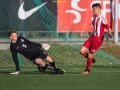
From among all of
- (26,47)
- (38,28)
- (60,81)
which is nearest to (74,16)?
(38,28)

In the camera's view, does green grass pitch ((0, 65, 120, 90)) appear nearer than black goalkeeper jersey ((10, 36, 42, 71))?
Yes

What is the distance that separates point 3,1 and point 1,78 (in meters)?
7.98

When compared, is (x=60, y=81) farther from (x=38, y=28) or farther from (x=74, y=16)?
(x=38, y=28)

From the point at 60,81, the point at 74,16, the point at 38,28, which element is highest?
the point at 74,16

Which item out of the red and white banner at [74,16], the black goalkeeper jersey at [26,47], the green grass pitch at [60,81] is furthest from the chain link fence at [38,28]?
the green grass pitch at [60,81]

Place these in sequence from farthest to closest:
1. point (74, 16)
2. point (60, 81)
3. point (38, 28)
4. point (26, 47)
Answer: point (38, 28) < point (74, 16) < point (26, 47) < point (60, 81)

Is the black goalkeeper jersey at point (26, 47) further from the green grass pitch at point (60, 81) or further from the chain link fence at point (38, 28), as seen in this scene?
the chain link fence at point (38, 28)

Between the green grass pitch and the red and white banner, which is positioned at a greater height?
the red and white banner

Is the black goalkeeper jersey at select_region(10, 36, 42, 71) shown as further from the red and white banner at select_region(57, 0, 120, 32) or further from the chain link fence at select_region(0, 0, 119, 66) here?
the red and white banner at select_region(57, 0, 120, 32)

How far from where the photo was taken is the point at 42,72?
619 inches

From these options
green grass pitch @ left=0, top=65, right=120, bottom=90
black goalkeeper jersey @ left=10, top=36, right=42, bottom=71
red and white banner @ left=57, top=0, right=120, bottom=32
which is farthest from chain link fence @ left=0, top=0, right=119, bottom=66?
green grass pitch @ left=0, top=65, right=120, bottom=90

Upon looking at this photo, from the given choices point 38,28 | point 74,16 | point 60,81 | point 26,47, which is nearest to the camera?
point 60,81

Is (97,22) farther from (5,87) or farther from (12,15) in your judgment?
(12,15)

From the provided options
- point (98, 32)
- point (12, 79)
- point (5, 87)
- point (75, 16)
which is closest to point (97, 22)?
point (98, 32)
